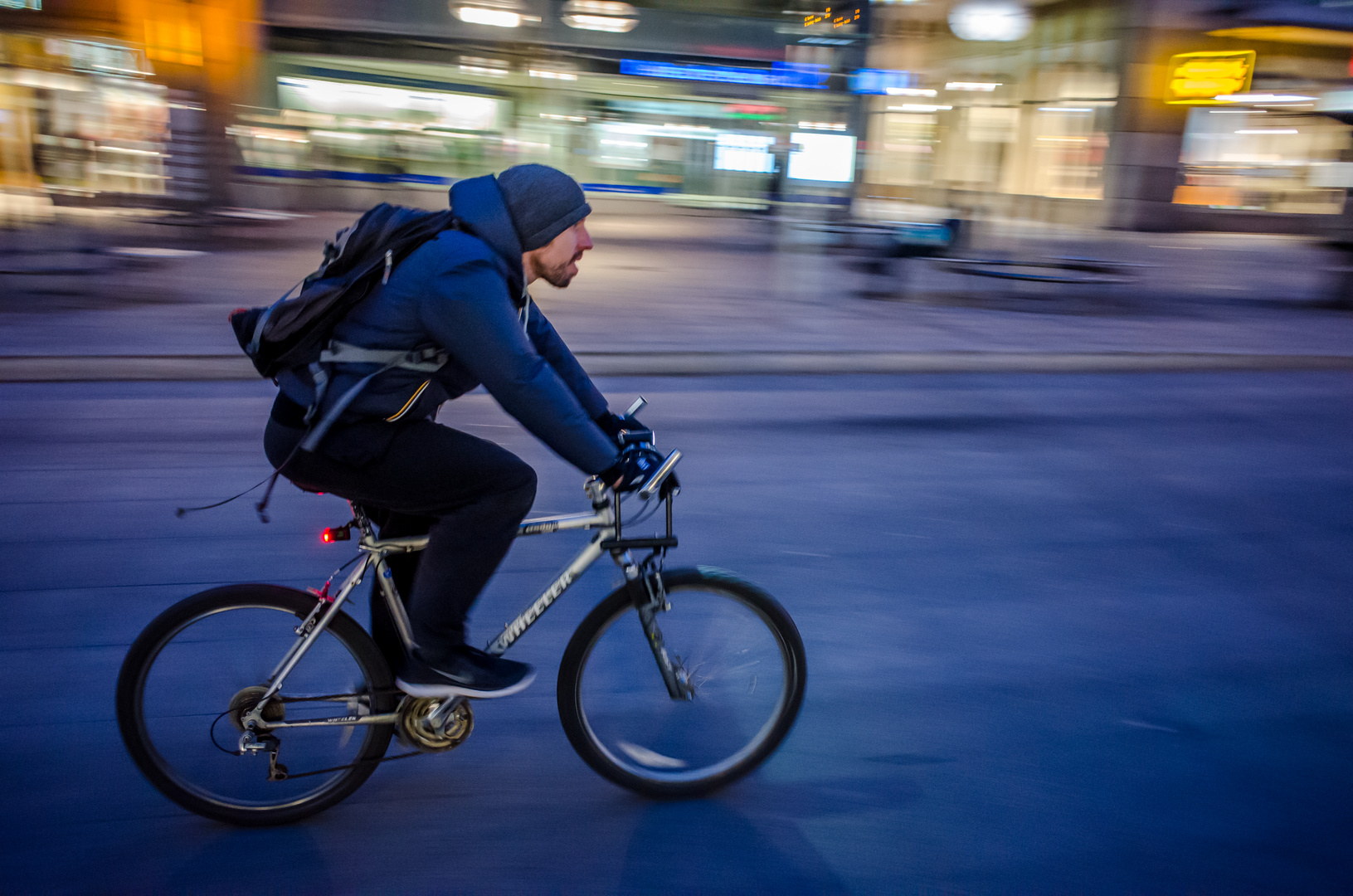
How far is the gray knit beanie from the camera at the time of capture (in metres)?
2.45

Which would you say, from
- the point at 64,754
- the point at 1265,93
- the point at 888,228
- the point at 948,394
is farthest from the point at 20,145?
the point at 1265,93

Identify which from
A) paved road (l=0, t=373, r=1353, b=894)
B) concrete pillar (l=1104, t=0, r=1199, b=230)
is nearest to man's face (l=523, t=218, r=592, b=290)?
paved road (l=0, t=373, r=1353, b=894)

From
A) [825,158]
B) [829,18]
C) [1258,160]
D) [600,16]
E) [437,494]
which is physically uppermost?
[829,18]

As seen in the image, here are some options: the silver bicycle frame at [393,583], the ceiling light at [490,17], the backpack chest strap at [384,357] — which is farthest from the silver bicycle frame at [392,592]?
the ceiling light at [490,17]

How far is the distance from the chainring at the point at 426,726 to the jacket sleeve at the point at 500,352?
809mm

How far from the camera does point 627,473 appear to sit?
248cm

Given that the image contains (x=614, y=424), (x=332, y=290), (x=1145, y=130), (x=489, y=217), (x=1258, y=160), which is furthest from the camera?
(x=1258, y=160)

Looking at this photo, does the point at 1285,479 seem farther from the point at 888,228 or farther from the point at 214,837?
the point at 888,228

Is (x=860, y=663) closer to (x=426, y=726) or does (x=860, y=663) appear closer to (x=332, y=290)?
(x=426, y=726)

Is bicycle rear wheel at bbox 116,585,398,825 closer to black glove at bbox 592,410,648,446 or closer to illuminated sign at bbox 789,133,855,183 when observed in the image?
black glove at bbox 592,410,648,446

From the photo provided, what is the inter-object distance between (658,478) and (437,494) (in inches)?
21.5

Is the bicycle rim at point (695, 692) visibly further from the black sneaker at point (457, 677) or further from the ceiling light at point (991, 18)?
the ceiling light at point (991, 18)

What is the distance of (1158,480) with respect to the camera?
6148 millimetres

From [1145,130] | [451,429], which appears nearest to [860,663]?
[451,429]
